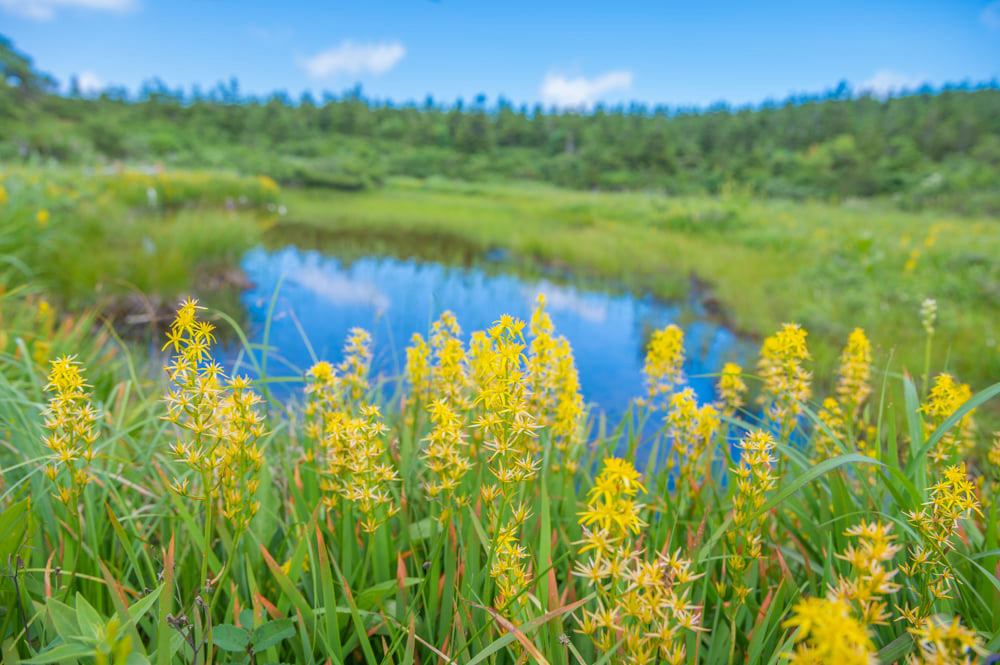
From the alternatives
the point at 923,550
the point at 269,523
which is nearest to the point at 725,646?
the point at 923,550

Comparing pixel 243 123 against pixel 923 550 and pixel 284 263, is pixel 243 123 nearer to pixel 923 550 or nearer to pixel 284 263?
pixel 284 263

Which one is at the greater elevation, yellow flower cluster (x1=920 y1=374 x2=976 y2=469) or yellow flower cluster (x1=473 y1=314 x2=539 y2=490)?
yellow flower cluster (x1=473 y1=314 x2=539 y2=490)

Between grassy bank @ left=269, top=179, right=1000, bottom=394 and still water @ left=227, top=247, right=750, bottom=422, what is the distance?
1.13 m

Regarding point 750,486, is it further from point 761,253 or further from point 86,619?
point 761,253

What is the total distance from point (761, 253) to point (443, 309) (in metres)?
8.74

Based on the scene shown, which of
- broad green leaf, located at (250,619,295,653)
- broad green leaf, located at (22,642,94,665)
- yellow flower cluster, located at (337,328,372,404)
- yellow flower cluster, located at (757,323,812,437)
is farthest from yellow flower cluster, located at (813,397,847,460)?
broad green leaf, located at (22,642,94,665)

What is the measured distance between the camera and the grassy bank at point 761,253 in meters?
6.49

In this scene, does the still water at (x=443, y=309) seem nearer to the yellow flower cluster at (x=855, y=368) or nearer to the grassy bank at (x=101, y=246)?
the grassy bank at (x=101, y=246)

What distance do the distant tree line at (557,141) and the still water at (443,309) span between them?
20.4 metres

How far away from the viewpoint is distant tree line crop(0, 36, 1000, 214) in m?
29.0

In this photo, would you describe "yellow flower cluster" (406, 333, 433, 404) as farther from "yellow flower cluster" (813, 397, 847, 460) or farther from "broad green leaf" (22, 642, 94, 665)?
"yellow flower cluster" (813, 397, 847, 460)

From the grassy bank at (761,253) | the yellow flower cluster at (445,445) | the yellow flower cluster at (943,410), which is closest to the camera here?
the yellow flower cluster at (445,445)

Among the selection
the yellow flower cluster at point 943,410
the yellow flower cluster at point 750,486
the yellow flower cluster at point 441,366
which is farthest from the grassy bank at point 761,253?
the yellow flower cluster at point 441,366

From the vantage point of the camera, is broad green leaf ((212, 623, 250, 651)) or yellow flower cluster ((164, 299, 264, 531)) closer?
yellow flower cluster ((164, 299, 264, 531))
